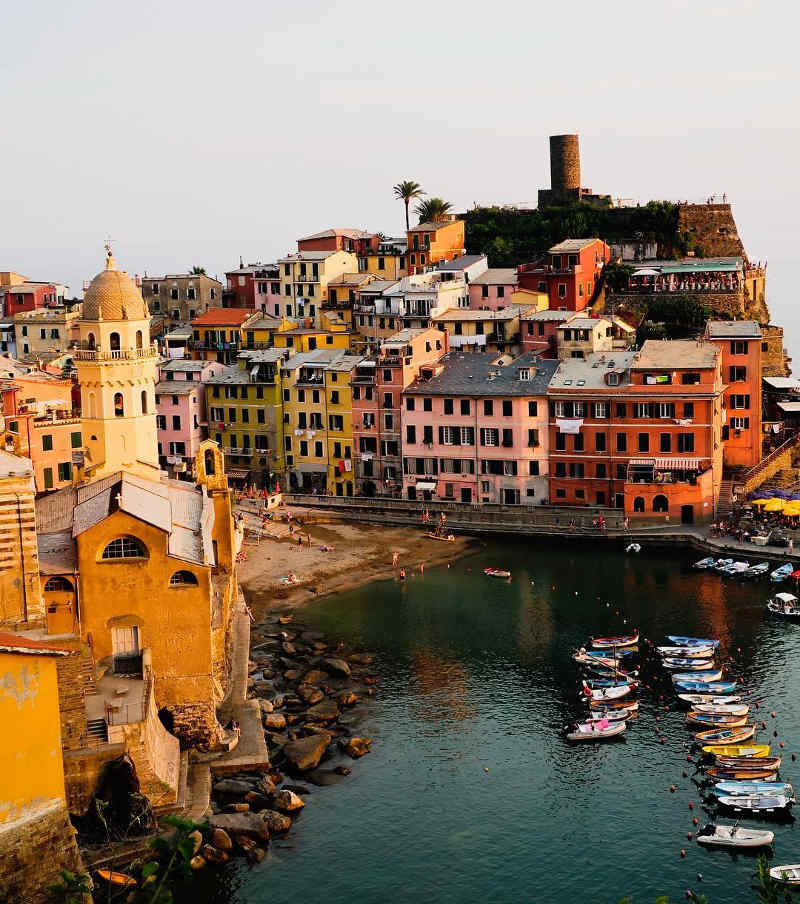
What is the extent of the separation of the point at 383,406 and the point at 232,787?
187ft

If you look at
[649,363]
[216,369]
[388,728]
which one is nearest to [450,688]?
[388,728]

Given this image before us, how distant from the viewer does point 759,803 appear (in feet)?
176

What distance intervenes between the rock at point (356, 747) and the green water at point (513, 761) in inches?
19.7

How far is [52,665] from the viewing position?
42.8 metres

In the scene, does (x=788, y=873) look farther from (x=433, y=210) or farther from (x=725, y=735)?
(x=433, y=210)

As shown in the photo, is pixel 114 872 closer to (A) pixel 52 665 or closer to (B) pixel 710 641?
(A) pixel 52 665

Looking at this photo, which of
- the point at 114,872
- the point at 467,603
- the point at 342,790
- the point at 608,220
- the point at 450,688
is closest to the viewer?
the point at 114,872

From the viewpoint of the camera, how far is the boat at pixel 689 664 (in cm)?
6850

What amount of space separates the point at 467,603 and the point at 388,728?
67.6 feet

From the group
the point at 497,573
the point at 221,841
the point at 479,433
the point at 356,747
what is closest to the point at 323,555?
the point at 497,573

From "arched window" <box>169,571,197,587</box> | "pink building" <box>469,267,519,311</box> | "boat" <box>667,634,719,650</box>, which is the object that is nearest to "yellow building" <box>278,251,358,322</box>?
"pink building" <box>469,267,519,311</box>

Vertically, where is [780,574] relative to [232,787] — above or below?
above

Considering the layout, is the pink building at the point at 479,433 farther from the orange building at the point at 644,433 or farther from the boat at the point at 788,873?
the boat at the point at 788,873

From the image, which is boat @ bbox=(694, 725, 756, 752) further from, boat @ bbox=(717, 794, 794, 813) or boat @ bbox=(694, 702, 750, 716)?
boat @ bbox=(717, 794, 794, 813)
